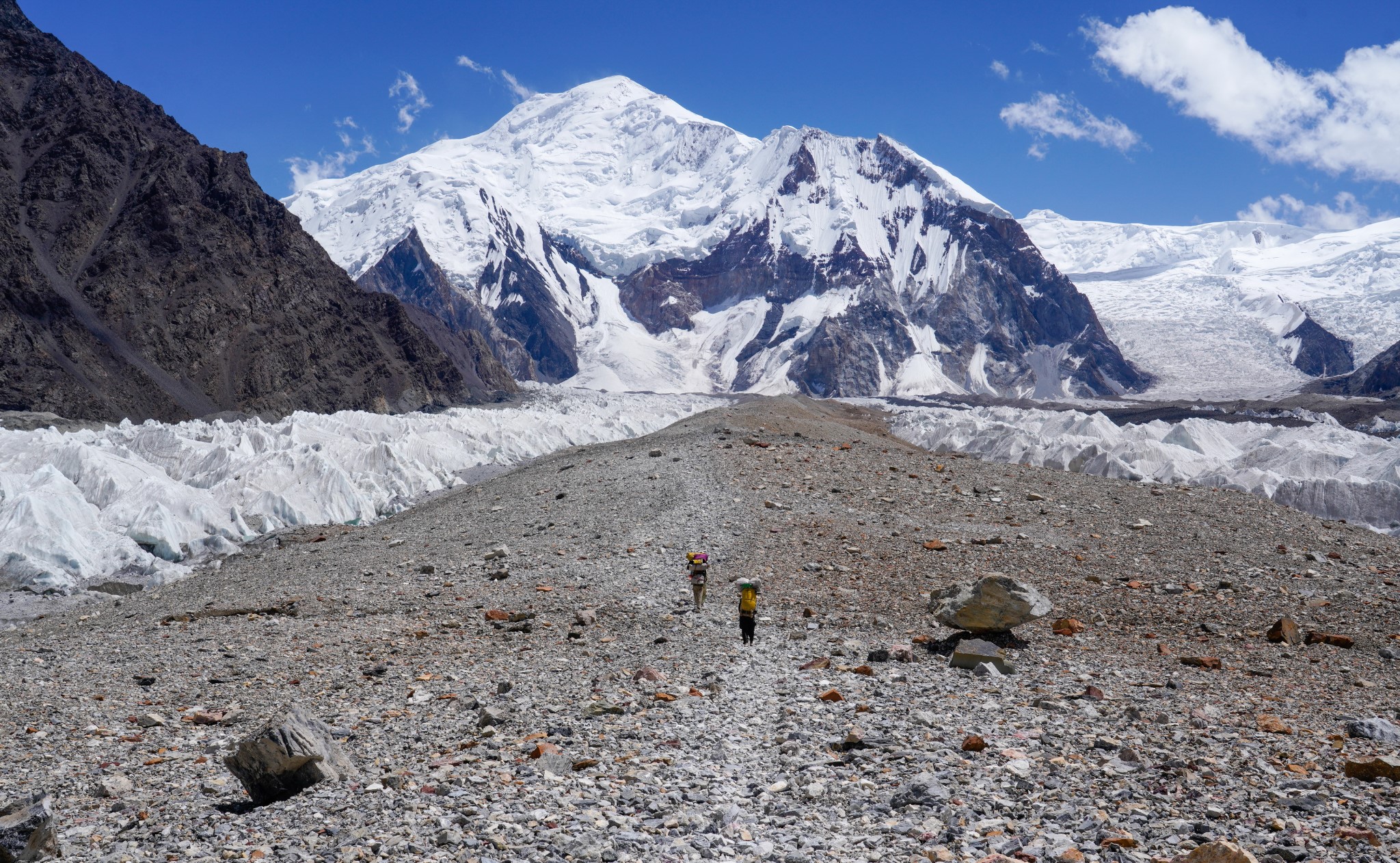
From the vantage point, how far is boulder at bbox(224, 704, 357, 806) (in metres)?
7.07

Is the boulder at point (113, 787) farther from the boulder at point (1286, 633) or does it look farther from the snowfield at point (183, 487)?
the snowfield at point (183, 487)

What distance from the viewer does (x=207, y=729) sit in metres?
9.07

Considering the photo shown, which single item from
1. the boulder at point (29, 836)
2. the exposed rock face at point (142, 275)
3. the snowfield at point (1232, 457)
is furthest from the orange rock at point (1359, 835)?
the exposed rock face at point (142, 275)

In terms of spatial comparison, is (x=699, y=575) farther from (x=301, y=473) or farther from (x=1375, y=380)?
(x=1375, y=380)

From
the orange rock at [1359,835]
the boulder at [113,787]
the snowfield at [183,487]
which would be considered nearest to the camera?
the orange rock at [1359,835]

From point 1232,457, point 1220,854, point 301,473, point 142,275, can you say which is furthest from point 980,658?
point 142,275

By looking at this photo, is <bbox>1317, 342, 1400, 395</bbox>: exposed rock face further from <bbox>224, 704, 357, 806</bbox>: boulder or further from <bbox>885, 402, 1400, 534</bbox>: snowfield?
<bbox>224, 704, 357, 806</bbox>: boulder

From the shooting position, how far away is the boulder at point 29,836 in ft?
19.7

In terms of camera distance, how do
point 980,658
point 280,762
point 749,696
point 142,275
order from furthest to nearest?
point 142,275, point 980,658, point 749,696, point 280,762

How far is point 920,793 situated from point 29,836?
619 cm

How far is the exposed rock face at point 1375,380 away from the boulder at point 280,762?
182 metres

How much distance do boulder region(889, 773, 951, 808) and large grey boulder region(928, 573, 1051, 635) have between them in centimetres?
504

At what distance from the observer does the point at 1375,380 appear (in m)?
157

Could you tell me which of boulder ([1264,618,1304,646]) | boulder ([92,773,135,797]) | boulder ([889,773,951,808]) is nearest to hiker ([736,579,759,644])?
boulder ([889,773,951,808])
